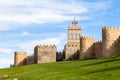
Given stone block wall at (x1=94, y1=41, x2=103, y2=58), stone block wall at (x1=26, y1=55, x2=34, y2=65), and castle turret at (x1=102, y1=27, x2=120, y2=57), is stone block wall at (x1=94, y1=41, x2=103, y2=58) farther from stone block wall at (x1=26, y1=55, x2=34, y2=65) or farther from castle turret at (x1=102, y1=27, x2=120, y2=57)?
stone block wall at (x1=26, y1=55, x2=34, y2=65)

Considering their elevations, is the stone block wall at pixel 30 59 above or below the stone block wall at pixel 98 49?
below

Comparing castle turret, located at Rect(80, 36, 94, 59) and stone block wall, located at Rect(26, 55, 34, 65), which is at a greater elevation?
castle turret, located at Rect(80, 36, 94, 59)

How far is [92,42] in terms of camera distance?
314ft

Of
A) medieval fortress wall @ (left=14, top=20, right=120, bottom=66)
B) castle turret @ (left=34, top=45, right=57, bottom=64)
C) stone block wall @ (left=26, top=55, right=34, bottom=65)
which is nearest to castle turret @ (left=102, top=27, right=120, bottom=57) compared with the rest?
medieval fortress wall @ (left=14, top=20, right=120, bottom=66)

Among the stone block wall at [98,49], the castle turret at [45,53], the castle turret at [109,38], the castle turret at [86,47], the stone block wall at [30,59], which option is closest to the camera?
the castle turret at [109,38]

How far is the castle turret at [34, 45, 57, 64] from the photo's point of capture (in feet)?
339

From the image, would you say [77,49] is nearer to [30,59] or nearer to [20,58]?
[30,59]

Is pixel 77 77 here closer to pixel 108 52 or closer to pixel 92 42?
pixel 108 52

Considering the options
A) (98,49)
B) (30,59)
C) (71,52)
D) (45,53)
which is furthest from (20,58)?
(98,49)

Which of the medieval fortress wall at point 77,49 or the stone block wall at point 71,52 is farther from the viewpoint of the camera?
the stone block wall at point 71,52

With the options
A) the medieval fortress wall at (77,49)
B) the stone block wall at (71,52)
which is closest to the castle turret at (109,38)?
the medieval fortress wall at (77,49)

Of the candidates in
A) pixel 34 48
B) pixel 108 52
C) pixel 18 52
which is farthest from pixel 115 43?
pixel 18 52

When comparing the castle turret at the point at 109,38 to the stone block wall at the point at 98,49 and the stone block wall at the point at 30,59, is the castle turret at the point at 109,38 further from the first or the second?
the stone block wall at the point at 30,59

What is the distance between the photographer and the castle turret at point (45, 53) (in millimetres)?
103250
